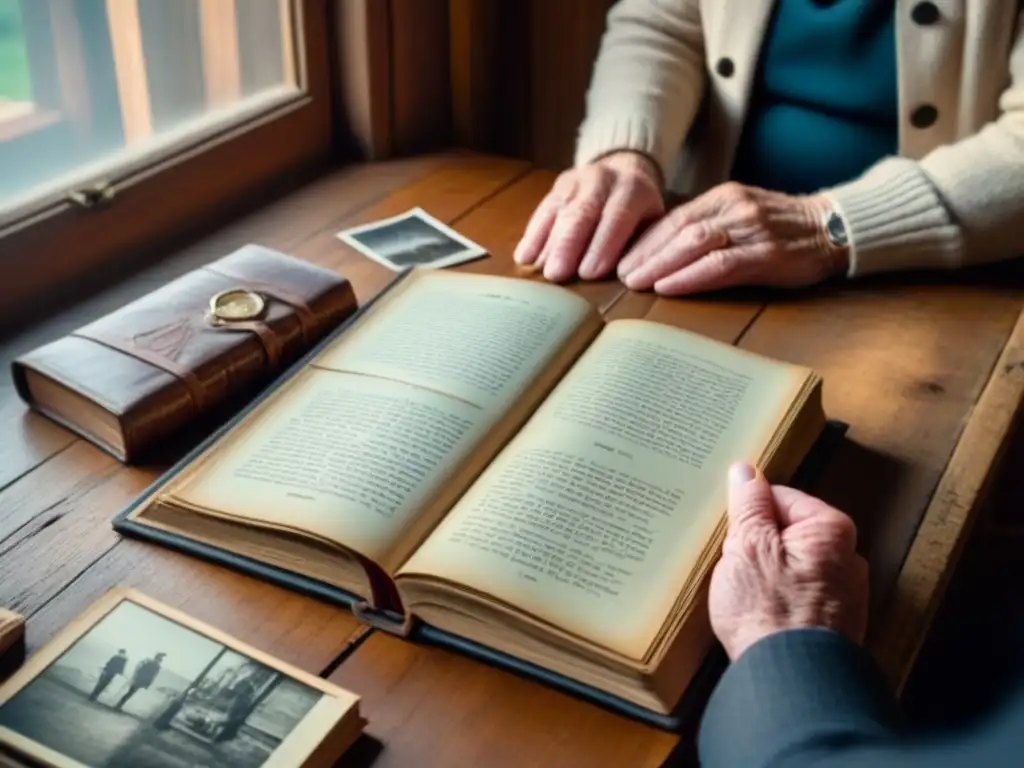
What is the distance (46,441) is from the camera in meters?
0.92

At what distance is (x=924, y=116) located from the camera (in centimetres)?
130

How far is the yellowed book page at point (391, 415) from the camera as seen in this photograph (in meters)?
0.77

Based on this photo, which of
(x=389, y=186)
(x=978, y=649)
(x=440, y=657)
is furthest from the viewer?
(x=389, y=186)

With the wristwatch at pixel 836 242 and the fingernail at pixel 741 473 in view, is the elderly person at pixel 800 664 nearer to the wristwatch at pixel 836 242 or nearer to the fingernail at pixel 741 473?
the fingernail at pixel 741 473

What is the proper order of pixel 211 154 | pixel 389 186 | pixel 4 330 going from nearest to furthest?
pixel 4 330 → pixel 211 154 → pixel 389 186

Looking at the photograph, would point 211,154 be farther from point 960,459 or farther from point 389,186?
point 960,459

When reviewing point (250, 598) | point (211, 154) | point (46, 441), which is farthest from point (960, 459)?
point (211, 154)

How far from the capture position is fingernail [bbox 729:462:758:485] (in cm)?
79

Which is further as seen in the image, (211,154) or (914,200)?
(211,154)

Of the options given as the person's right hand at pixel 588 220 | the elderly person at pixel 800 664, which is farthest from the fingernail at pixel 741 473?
the person's right hand at pixel 588 220

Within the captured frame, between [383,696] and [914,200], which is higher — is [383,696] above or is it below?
below

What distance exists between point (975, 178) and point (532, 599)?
716 mm

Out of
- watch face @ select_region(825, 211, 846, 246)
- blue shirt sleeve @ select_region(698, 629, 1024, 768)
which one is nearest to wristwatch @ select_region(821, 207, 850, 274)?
watch face @ select_region(825, 211, 846, 246)

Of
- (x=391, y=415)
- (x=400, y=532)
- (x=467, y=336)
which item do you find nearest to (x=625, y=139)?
(x=467, y=336)
